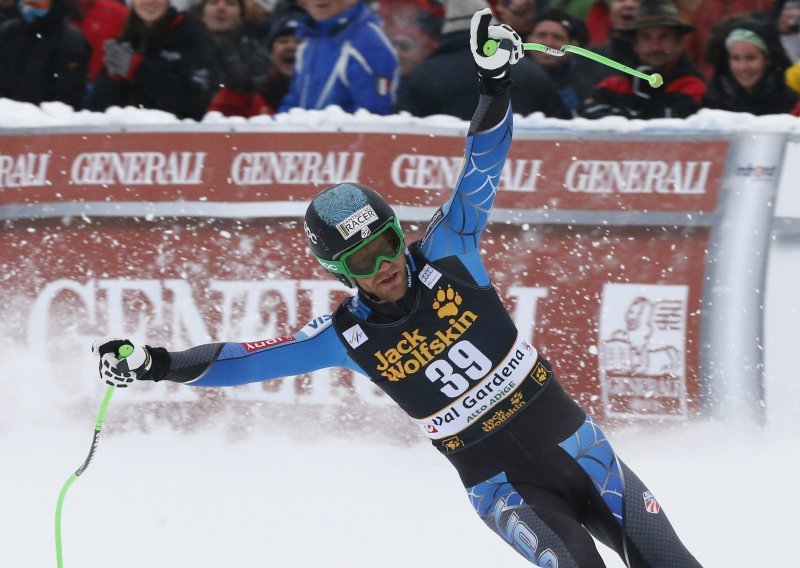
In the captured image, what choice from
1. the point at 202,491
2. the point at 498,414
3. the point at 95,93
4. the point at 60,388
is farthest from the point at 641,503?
the point at 95,93

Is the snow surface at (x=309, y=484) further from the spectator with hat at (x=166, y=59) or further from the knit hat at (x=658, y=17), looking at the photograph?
the knit hat at (x=658, y=17)

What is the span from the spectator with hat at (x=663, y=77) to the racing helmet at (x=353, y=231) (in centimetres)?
237

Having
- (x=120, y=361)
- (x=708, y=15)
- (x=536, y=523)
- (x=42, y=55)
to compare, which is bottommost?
(x=536, y=523)

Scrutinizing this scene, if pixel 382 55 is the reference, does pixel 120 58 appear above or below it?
below

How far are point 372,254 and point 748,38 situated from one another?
113 inches

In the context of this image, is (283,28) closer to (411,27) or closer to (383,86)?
(411,27)

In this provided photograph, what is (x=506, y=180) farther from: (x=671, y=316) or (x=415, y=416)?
(x=415, y=416)

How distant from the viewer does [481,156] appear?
162 inches

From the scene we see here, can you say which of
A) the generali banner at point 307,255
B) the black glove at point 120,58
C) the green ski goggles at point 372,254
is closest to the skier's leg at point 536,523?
the green ski goggles at point 372,254

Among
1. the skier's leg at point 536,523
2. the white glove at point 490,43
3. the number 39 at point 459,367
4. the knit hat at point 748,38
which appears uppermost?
the knit hat at point 748,38

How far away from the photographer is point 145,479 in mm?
6230

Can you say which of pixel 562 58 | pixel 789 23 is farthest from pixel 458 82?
pixel 789 23

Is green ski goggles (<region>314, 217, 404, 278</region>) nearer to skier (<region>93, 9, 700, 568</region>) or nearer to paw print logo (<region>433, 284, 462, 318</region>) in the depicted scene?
skier (<region>93, 9, 700, 568</region>)

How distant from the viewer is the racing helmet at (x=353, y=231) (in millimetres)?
3938
